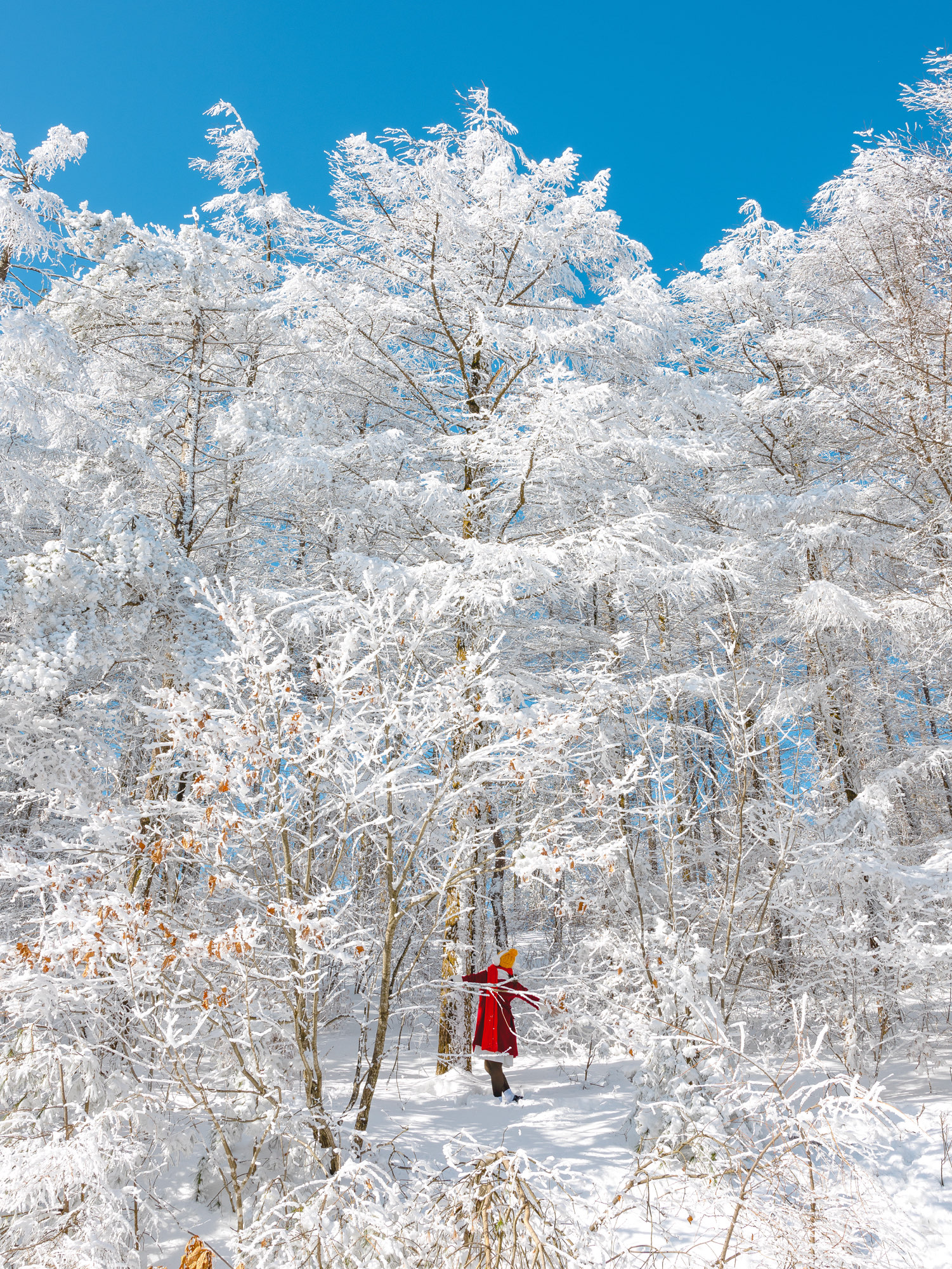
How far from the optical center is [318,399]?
10.0 meters

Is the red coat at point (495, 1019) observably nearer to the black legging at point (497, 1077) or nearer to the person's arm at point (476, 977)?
the person's arm at point (476, 977)

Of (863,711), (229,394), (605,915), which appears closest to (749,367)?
(863,711)

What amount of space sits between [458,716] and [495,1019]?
3.18 meters

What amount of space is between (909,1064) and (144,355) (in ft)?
40.6

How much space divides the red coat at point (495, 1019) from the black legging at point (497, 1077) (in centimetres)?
13

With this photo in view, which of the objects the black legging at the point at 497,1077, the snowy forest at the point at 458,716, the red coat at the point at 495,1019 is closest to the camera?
the snowy forest at the point at 458,716

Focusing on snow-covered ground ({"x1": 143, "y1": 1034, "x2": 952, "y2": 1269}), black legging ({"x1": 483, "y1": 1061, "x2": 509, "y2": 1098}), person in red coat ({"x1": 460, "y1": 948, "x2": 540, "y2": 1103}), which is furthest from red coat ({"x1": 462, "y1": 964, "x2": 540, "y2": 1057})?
snow-covered ground ({"x1": 143, "y1": 1034, "x2": 952, "y2": 1269})

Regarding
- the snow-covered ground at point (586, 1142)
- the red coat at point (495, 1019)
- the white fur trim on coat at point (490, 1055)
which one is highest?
the red coat at point (495, 1019)

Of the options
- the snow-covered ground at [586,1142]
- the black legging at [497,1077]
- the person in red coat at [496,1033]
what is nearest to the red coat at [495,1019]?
the person in red coat at [496,1033]

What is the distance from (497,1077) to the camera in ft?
20.5

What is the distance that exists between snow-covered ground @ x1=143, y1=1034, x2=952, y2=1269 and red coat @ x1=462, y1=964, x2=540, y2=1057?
0.44 m

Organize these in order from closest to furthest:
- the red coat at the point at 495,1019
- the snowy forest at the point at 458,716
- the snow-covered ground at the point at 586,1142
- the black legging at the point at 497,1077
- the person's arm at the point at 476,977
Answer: the snowy forest at the point at 458,716 → the snow-covered ground at the point at 586,1142 → the person's arm at the point at 476,977 → the red coat at the point at 495,1019 → the black legging at the point at 497,1077

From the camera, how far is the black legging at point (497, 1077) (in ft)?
20.5

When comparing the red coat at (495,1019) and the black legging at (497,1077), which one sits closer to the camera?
the red coat at (495,1019)
